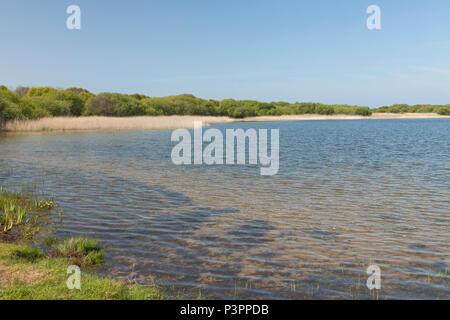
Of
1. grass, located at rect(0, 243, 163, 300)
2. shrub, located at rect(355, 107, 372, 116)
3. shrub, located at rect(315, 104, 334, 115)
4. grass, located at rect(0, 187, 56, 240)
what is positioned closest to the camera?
grass, located at rect(0, 243, 163, 300)

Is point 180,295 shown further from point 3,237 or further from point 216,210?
point 216,210

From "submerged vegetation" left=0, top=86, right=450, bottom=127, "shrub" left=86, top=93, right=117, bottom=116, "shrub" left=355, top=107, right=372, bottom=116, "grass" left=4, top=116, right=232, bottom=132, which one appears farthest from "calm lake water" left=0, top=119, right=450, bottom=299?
"shrub" left=355, top=107, right=372, bottom=116

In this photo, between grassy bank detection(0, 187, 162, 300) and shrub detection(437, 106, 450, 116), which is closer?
grassy bank detection(0, 187, 162, 300)

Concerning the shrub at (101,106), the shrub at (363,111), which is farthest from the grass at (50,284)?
the shrub at (363,111)

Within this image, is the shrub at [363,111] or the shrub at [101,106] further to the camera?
the shrub at [363,111]

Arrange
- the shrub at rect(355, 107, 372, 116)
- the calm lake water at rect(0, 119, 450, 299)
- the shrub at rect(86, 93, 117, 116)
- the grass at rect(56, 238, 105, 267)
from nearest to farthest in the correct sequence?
the calm lake water at rect(0, 119, 450, 299) < the grass at rect(56, 238, 105, 267) < the shrub at rect(86, 93, 117, 116) < the shrub at rect(355, 107, 372, 116)

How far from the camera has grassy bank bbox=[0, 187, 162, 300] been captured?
5.44 meters

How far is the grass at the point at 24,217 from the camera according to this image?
28.8ft

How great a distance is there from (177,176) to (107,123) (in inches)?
1688

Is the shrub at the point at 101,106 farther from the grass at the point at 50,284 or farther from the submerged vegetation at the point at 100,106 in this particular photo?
the grass at the point at 50,284

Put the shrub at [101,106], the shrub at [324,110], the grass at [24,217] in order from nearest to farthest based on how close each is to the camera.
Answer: the grass at [24,217] < the shrub at [101,106] < the shrub at [324,110]

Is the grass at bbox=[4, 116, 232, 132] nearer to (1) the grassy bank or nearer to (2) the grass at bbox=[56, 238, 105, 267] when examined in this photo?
(1) the grassy bank

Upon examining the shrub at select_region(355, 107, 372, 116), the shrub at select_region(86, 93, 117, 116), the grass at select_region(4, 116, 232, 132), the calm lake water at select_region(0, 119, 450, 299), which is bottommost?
the calm lake water at select_region(0, 119, 450, 299)
